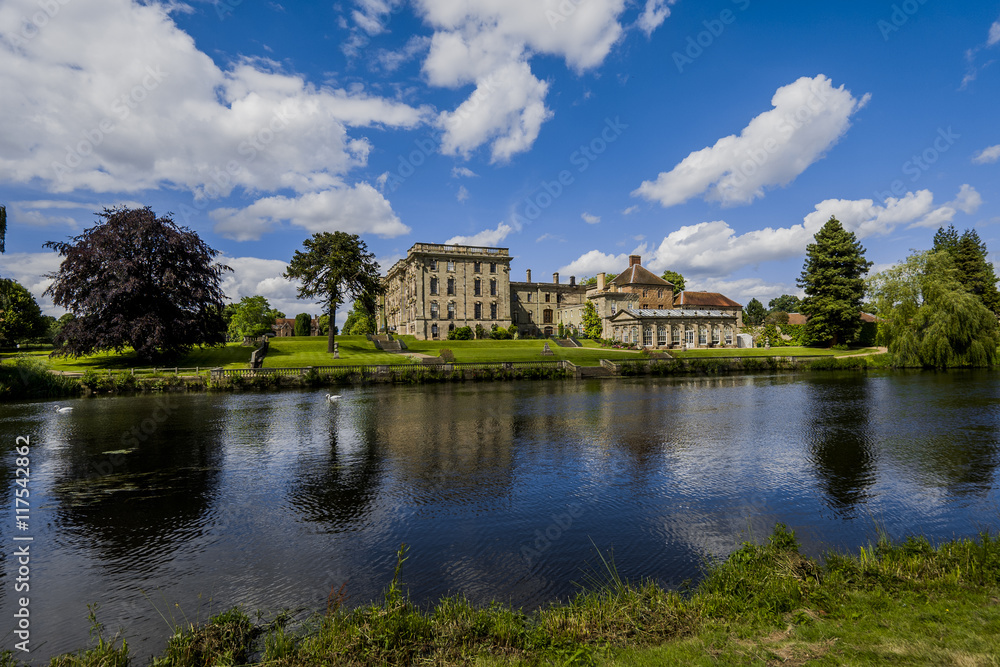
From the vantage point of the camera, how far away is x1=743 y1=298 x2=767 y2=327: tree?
128 m

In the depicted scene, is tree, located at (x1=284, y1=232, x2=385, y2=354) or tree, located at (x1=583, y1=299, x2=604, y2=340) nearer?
tree, located at (x1=284, y1=232, x2=385, y2=354)

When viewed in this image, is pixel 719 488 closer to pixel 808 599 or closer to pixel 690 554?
pixel 690 554

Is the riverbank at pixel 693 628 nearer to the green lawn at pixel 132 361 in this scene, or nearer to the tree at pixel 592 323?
the green lawn at pixel 132 361

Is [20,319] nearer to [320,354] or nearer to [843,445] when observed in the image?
[320,354]

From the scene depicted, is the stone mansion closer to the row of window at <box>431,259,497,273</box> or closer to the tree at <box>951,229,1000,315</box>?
the row of window at <box>431,259,497,273</box>

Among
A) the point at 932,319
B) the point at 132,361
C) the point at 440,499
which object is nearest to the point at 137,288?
the point at 132,361

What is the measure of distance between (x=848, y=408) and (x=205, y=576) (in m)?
25.7

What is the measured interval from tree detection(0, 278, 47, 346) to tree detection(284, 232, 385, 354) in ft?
114

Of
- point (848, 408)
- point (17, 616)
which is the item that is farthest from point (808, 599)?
point (848, 408)

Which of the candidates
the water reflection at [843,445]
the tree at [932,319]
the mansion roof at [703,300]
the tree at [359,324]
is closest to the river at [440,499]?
the water reflection at [843,445]

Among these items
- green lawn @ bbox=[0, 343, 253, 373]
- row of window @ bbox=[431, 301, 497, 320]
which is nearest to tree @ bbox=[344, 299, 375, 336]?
row of window @ bbox=[431, 301, 497, 320]

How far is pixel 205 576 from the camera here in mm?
7359

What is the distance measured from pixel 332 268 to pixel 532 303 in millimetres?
36857

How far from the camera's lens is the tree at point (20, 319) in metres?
58.1
